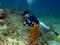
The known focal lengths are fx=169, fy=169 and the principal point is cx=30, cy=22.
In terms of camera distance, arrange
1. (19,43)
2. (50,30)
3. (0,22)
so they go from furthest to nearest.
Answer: (50,30) < (0,22) < (19,43)

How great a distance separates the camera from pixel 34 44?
18.4 ft

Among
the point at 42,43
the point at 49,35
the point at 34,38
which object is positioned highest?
the point at 34,38

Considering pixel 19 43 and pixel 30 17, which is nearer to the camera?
pixel 19 43

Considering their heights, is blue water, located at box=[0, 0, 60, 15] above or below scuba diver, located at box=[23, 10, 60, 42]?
below

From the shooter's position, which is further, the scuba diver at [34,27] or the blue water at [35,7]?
the blue water at [35,7]

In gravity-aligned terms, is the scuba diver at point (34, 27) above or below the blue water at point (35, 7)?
above

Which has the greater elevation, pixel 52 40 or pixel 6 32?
pixel 6 32

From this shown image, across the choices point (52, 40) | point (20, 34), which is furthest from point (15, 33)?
point (52, 40)

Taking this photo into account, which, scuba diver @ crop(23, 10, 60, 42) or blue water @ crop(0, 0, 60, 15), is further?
blue water @ crop(0, 0, 60, 15)

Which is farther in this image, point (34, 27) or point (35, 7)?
point (35, 7)

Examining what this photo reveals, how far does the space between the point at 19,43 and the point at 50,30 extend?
374 centimetres

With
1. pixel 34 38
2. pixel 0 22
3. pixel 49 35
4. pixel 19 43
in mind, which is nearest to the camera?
pixel 19 43

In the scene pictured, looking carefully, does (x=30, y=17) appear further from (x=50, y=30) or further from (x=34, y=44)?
(x=34, y=44)

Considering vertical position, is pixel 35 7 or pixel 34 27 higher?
pixel 34 27
